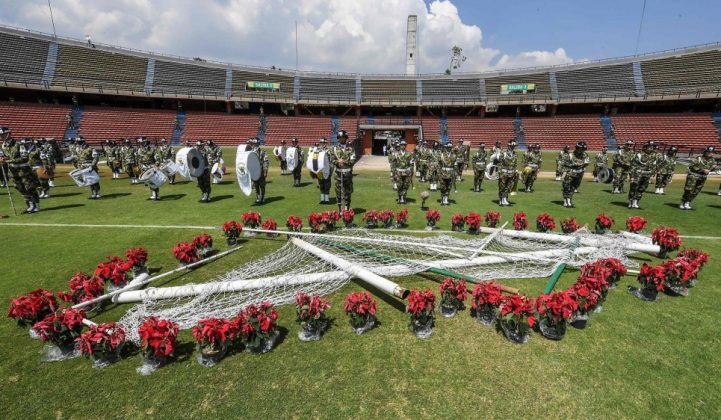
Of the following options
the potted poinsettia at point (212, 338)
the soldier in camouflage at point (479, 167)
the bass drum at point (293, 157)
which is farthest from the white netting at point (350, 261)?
the bass drum at point (293, 157)

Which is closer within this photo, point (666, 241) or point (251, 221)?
point (666, 241)

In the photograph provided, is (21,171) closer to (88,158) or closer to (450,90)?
(88,158)

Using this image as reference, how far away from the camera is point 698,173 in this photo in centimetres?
1369

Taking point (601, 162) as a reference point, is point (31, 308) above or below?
below

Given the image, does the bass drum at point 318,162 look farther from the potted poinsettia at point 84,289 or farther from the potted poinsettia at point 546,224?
the potted poinsettia at point 84,289

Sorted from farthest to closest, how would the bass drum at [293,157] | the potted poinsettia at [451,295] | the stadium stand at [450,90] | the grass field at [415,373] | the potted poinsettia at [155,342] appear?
the stadium stand at [450,90]
the bass drum at [293,157]
the potted poinsettia at [451,295]
the potted poinsettia at [155,342]
the grass field at [415,373]

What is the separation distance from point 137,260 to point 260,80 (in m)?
55.5

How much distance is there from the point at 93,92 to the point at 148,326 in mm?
51907

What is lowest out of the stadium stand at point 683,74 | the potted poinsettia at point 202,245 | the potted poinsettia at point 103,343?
the potted poinsettia at point 103,343

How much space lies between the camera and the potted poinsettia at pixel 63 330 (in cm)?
444

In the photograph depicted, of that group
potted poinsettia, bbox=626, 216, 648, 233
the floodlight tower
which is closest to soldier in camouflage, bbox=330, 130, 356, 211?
potted poinsettia, bbox=626, 216, 648, 233

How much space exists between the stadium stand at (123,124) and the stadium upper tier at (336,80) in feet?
8.84

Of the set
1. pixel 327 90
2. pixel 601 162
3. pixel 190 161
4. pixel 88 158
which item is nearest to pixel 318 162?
pixel 190 161

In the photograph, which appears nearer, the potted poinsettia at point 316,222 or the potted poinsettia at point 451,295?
the potted poinsettia at point 451,295
